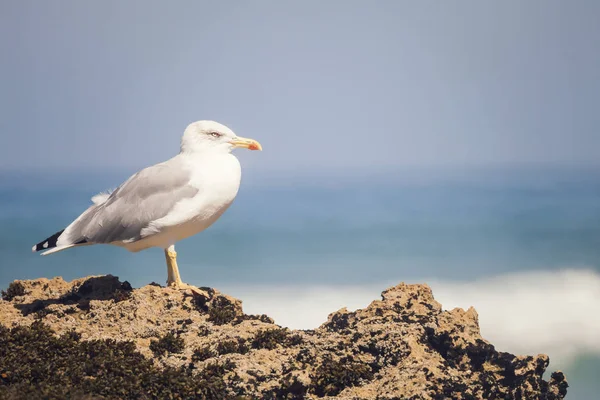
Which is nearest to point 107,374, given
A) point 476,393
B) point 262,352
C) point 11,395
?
point 11,395

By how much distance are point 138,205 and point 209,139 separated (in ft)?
5.37

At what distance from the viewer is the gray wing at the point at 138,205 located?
13281 mm

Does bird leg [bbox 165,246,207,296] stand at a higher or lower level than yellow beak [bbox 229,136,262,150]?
lower

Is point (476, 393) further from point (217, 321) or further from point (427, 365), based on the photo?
point (217, 321)

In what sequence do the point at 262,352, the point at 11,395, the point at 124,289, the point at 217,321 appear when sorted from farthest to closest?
the point at 124,289 → the point at 217,321 → the point at 262,352 → the point at 11,395

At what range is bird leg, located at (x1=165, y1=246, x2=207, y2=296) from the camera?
13531 millimetres

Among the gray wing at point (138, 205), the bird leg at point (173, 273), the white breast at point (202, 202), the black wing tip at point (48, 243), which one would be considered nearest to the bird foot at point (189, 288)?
the bird leg at point (173, 273)

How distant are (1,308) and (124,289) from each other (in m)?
2.00

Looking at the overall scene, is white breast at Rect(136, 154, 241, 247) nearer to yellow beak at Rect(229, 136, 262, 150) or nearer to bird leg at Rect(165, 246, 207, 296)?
bird leg at Rect(165, 246, 207, 296)

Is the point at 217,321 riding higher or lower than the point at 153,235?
lower

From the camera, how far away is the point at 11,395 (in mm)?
9398

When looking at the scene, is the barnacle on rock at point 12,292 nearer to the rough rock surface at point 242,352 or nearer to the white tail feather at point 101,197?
the rough rock surface at point 242,352

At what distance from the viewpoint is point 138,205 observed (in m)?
13.4

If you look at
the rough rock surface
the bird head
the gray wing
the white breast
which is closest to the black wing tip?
the gray wing
